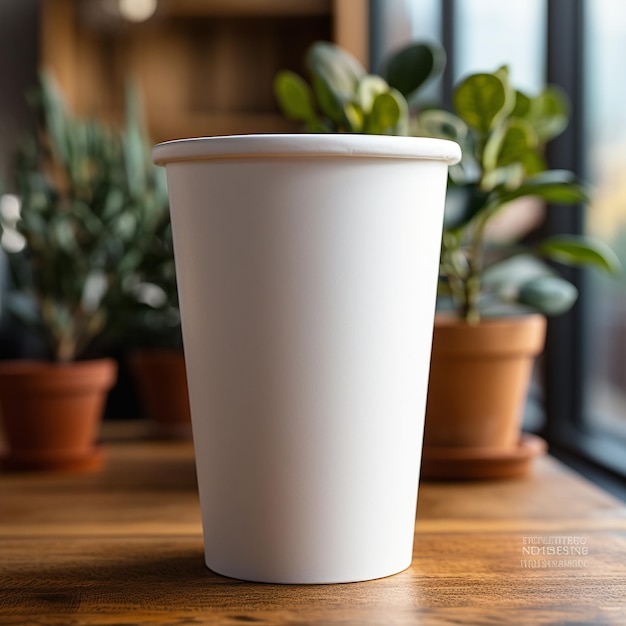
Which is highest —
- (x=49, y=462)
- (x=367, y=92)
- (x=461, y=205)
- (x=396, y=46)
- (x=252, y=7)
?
(x=252, y=7)

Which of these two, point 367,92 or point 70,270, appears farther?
point 70,270

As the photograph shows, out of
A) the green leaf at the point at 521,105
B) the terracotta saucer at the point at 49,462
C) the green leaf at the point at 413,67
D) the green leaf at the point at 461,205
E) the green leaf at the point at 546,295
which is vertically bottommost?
the terracotta saucer at the point at 49,462

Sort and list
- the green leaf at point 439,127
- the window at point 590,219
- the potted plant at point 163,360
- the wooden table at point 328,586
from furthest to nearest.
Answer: the window at point 590,219, the potted plant at point 163,360, the green leaf at point 439,127, the wooden table at point 328,586

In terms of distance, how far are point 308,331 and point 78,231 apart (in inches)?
22.1

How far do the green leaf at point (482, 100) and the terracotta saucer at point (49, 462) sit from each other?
490 millimetres

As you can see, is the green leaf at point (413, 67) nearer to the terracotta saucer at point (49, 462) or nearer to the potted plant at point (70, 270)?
the potted plant at point (70, 270)

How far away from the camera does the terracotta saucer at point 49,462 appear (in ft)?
2.99

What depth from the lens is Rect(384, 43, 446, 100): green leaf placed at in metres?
0.81

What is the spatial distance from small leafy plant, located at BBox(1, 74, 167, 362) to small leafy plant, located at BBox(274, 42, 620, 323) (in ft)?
0.77

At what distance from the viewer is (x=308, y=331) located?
1.67 feet

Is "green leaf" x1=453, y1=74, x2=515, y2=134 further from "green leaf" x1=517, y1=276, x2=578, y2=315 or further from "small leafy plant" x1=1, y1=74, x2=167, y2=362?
"small leafy plant" x1=1, y1=74, x2=167, y2=362

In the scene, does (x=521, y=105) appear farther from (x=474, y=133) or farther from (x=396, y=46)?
(x=396, y=46)

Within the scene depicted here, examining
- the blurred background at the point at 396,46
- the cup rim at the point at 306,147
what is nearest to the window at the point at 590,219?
the blurred background at the point at 396,46

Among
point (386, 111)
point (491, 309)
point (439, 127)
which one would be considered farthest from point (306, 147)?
point (491, 309)
